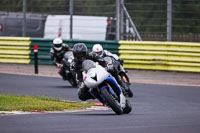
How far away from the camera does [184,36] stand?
67.4 ft

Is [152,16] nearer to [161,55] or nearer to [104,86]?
[161,55]

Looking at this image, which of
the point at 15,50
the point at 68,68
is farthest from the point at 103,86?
the point at 15,50

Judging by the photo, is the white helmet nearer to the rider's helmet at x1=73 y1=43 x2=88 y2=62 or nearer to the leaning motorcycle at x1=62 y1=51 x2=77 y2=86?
the leaning motorcycle at x1=62 y1=51 x2=77 y2=86

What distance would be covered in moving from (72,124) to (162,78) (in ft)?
34.7

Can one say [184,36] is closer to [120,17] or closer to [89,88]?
[120,17]

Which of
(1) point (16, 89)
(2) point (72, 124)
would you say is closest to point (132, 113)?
(2) point (72, 124)

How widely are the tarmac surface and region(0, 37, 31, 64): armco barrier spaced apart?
0.26 metres

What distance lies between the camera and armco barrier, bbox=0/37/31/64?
24.4m

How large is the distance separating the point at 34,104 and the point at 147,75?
8514mm

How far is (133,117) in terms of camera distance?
10.9 meters

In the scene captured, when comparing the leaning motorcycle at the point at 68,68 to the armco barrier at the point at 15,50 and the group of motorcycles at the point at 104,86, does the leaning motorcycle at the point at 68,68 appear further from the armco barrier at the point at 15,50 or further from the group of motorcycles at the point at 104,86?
the group of motorcycles at the point at 104,86

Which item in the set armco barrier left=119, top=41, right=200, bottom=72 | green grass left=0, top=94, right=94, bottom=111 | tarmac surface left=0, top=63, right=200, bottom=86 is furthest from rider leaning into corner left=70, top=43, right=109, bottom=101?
armco barrier left=119, top=41, right=200, bottom=72

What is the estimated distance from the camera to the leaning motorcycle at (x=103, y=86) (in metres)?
11.2

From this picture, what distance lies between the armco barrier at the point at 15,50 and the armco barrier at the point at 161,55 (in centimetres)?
391
